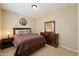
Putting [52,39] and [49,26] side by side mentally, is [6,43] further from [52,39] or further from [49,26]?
[49,26]

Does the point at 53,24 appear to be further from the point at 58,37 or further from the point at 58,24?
the point at 58,37

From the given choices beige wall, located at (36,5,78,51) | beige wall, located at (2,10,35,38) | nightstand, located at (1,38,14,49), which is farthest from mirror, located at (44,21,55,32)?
nightstand, located at (1,38,14,49)

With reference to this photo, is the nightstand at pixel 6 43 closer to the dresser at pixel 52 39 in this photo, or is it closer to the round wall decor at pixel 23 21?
the round wall decor at pixel 23 21

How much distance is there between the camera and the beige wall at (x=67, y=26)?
3.03 meters

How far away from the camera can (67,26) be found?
3.37m

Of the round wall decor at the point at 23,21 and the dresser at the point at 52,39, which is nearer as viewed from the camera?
the dresser at the point at 52,39

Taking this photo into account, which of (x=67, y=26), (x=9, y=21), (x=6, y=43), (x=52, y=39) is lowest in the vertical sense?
(x=6, y=43)

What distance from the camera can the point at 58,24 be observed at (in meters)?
3.94

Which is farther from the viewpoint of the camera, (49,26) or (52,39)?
(49,26)

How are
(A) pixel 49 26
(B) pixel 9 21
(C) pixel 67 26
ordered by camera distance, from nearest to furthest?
(C) pixel 67 26, (B) pixel 9 21, (A) pixel 49 26

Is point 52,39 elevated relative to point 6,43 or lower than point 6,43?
elevated

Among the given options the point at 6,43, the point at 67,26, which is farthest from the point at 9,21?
the point at 67,26

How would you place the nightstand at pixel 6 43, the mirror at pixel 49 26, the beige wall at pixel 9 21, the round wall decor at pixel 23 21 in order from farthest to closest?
the round wall decor at pixel 23 21 < the mirror at pixel 49 26 < the beige wall at pixel 9 21 < the nightstand at pixel 6 43

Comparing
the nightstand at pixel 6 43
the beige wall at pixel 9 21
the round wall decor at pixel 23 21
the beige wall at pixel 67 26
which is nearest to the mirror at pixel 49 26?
the beige wall at pixel 67 26
